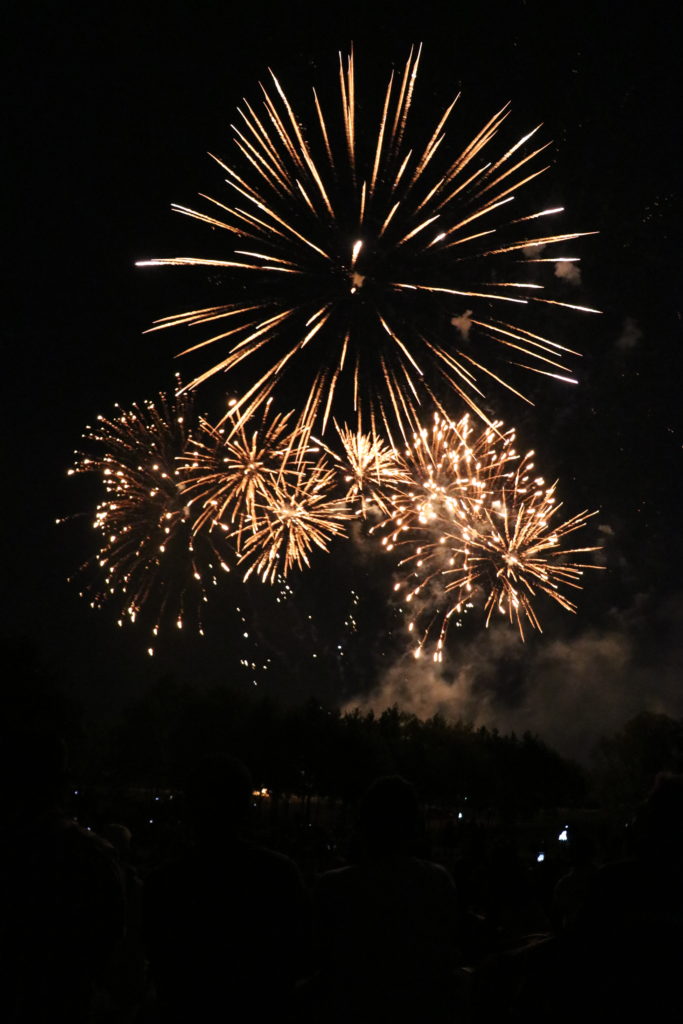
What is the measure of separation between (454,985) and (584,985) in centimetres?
95

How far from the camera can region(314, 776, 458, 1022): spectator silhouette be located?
11.2ft

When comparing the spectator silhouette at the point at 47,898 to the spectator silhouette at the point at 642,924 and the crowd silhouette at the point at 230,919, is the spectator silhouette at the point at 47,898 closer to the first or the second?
the crowd silhouette at the point at 230,919

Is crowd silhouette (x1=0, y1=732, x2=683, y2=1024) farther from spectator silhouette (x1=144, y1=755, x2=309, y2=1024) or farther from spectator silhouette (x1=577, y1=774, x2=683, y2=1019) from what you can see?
spectator silhouette (x1=577, y1=774, x2=683, y2=1019)

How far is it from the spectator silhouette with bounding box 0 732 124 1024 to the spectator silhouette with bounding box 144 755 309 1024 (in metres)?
0.24

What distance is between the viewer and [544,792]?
87.0 m

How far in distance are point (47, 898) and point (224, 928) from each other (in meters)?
0.73

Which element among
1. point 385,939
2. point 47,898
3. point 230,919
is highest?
point 47,898

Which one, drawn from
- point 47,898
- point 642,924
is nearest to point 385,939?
point 642,924

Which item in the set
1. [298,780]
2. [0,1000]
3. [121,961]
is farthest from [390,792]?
[298,780]

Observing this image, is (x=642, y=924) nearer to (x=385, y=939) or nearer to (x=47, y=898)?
(x=385, y=939)

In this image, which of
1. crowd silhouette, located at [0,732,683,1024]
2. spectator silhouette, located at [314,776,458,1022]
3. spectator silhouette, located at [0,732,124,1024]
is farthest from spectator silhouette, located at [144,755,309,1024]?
spectator silhouette, located at [0,732,124,1024]

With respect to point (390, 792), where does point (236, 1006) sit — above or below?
below

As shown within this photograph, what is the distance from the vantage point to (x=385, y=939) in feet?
11.3

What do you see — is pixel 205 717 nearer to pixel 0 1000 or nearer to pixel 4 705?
pixel 4 705
